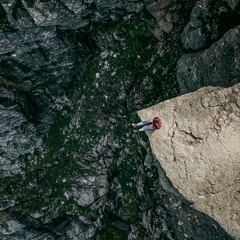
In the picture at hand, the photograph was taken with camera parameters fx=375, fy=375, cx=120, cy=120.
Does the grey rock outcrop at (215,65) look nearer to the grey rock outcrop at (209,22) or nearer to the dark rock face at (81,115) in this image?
the grey rock outcrop at (209,22)

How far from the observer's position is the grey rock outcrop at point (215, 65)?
15641 mm

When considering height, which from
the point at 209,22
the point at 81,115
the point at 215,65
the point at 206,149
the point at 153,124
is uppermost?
the point at 209,22

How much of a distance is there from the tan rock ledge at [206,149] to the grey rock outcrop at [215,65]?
4.44 ft

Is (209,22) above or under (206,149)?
above

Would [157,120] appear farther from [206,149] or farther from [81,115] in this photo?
[81,115]

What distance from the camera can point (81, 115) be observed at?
1004 inches

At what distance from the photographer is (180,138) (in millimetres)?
15266

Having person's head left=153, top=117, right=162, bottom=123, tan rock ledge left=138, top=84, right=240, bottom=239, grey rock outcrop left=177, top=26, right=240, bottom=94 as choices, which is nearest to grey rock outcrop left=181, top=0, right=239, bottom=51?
grey rock outcrop left=177, top=26, right=240, bottom=94

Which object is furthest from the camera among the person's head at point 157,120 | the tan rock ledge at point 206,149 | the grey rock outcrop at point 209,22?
the grey rock outcrop at point 209,22

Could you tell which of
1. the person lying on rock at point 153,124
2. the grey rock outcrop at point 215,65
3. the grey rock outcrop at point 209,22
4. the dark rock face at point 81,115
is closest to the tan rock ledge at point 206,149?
the person lying on rock at point 153,124

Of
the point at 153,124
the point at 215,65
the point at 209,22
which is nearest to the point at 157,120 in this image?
the point at 153,124

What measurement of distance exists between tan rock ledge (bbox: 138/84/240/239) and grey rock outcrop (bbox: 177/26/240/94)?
1.35 m

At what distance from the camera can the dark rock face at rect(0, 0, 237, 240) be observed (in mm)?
21922

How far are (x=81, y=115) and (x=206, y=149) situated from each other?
40.2 ft
